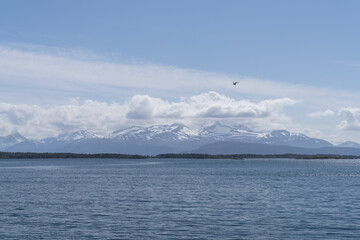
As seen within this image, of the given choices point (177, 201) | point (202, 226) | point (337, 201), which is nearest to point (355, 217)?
point (337, 201)

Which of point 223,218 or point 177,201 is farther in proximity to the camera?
point 177,201

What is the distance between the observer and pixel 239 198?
2975 inches

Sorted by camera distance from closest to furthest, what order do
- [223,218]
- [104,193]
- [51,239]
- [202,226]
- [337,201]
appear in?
[51,239], [202,226], [223,218], [337,201], [104,193]

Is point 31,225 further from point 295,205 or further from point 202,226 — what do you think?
point 295,205

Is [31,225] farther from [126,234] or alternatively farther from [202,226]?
[202,226]

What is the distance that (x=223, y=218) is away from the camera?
5569cm

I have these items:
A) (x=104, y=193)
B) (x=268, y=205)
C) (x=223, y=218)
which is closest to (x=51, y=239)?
(x=223, y=218)

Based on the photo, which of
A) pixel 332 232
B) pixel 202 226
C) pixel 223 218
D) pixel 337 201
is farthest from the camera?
pixel 337 201

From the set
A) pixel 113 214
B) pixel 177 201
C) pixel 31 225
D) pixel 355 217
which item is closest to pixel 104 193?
pixel 177 201

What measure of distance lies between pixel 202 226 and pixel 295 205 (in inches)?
856

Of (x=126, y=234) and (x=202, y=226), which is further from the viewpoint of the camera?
(x=202, y=226)

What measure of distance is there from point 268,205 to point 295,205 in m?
4.19

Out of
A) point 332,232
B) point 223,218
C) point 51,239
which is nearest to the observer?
point 51,239

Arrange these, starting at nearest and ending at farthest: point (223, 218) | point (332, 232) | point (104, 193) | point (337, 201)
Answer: point (332, 232) → point (223, 218) → point (337, 201) → point (104, 193)
